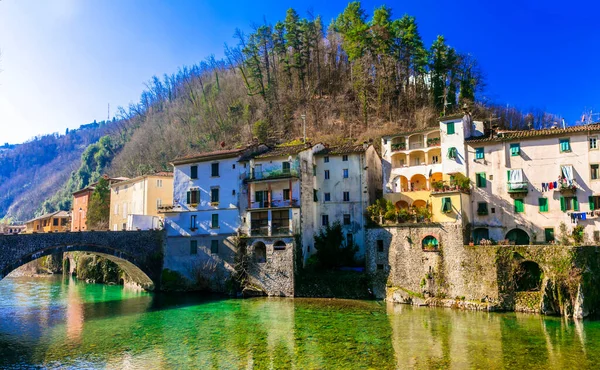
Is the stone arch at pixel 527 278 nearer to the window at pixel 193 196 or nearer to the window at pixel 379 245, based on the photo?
the window at pixel 379 245

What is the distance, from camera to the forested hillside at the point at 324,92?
53031 mm

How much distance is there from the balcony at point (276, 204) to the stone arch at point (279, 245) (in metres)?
3.01

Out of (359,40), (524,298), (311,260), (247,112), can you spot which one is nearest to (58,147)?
(247,112)

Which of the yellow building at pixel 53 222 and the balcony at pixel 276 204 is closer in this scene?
the balcony at pixel 276 204

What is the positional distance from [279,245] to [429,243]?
12.1 meters

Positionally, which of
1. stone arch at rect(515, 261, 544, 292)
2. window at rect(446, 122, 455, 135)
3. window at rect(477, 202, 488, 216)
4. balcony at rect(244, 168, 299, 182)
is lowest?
stone arch at rect(515, 261, 544, 292)

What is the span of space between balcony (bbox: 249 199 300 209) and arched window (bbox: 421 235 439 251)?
34.6 feet

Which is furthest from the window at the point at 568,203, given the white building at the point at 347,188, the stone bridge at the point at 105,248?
the stone bridge at the point at 105,248

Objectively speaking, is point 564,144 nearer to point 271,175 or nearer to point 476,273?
point 476,273

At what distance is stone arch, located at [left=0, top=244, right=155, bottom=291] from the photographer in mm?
32875

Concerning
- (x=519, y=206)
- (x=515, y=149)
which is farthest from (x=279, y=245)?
(x=515, y=149)

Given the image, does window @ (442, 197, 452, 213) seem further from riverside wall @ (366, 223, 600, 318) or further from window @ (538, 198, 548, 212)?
window @ (538, 198, 548, 212)

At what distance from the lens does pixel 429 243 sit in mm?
33375

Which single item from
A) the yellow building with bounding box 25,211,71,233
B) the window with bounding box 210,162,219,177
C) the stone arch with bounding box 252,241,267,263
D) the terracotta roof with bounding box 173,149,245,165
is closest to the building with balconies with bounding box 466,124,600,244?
the stone arch with bounding box 252,241,267,263
